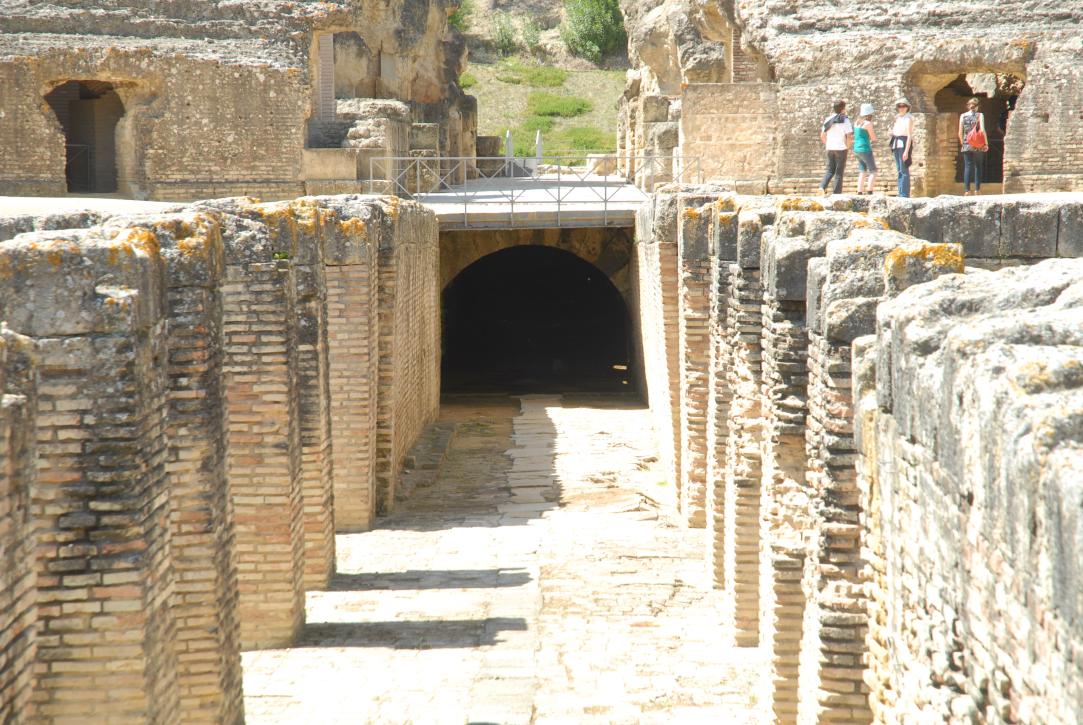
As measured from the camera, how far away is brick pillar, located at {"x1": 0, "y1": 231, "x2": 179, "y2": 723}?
17.1 feet

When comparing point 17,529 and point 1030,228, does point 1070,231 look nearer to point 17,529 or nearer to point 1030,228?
point 1030,228

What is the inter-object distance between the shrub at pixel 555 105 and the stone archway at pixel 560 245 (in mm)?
25660

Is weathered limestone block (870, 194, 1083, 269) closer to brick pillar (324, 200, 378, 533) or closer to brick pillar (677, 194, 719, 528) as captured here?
brick pillar (677, 194, 719, 528)

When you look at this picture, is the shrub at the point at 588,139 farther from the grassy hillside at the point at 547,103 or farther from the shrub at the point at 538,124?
the shrub at the point at 538,124

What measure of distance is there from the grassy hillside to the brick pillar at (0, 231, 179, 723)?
40.1 m

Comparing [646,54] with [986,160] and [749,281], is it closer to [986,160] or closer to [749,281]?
[986,160]

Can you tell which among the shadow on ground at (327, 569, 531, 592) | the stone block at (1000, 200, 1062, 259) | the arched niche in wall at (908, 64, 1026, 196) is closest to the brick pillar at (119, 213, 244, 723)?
the shadow on ground at (327, 569, 531, 592)

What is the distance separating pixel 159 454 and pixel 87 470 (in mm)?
503

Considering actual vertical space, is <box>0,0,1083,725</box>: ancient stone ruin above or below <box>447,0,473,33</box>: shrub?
below

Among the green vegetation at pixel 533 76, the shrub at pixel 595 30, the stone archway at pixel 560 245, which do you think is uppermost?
the shrub at pixel 595 30

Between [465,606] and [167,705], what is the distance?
4.07 metres

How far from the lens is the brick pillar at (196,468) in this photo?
6.54 m

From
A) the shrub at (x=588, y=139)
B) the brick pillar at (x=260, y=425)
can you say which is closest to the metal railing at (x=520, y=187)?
the brick pillar at (x=260, y=425)

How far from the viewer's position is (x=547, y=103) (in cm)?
4994
